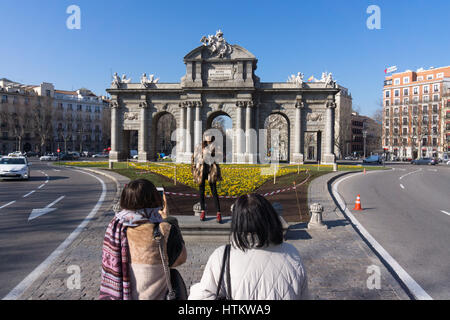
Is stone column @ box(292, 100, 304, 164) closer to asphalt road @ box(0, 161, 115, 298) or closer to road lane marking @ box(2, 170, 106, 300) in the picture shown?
asphalt road @ box(0, 161, 115, 298)

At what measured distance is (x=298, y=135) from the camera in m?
43.2

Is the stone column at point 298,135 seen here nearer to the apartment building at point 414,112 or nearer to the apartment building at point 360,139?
the apartment building at point 414,112

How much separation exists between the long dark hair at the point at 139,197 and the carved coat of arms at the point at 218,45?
4056 cm

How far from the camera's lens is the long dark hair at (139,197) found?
118 inches

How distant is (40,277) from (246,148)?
1443 inches

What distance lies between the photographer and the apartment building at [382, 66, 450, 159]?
8119cm

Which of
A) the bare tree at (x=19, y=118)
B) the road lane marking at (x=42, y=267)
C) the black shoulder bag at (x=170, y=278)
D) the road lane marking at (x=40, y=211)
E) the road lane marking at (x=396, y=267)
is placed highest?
Answer: the bare tree at (x=19, y=118)

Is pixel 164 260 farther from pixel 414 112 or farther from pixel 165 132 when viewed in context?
pixel 414 112

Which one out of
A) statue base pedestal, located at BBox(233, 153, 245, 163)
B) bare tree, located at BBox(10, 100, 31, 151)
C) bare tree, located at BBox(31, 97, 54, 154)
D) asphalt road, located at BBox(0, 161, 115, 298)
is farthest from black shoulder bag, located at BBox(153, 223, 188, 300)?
bare tree, located at BBox(10, 100, 31, 151)

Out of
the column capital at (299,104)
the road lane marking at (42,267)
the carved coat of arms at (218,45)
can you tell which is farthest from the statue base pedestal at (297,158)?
the road lane marking at (42,267)

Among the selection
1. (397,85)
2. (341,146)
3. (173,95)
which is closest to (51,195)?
(173,95)

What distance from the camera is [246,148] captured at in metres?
41.6
